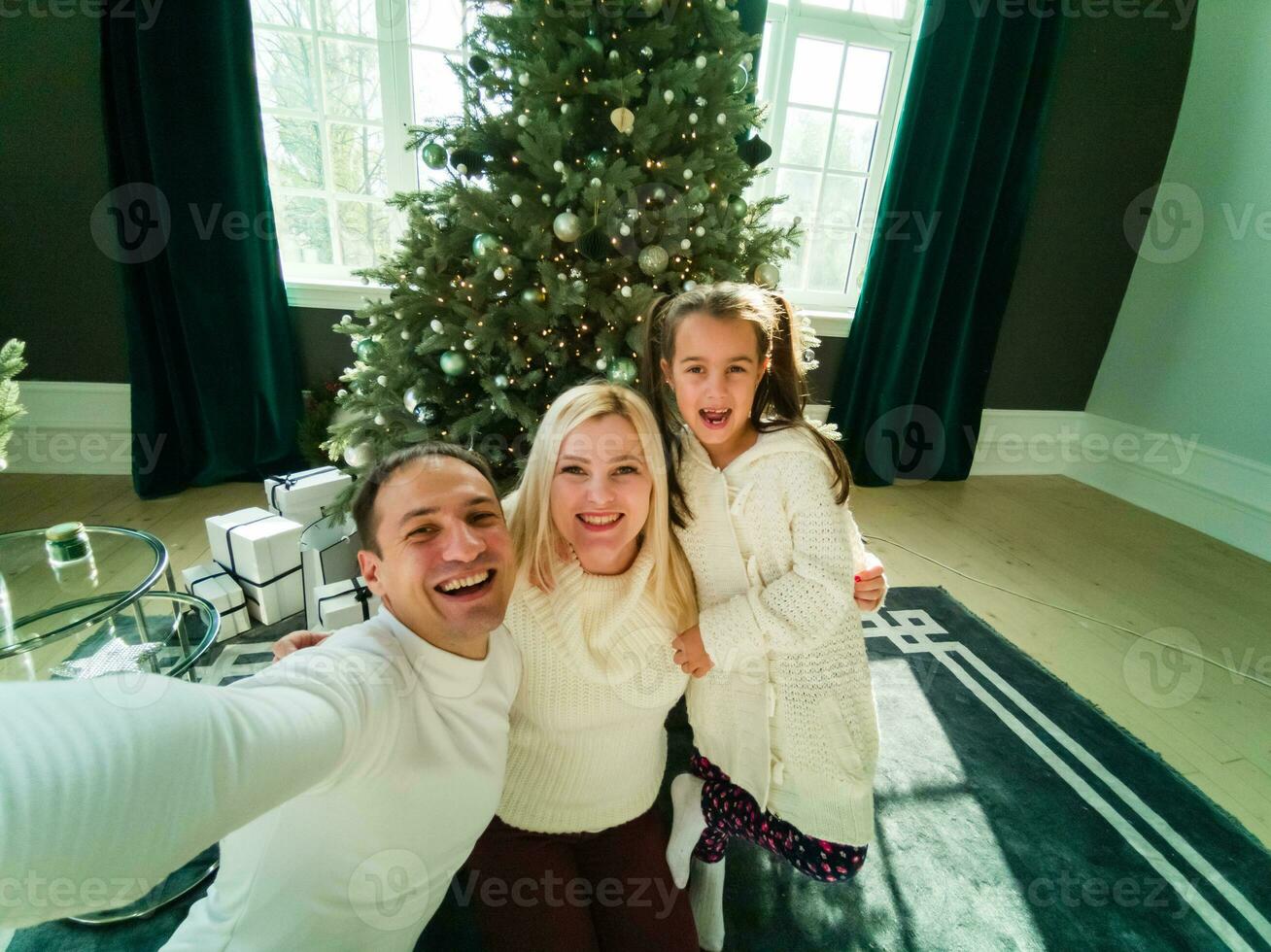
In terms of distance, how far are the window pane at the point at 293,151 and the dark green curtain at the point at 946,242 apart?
9.16ft

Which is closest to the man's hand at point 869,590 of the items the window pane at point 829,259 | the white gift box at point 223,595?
the white gift box at point 223,595

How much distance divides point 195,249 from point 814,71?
10.1ft

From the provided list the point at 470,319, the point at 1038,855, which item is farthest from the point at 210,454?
the point at 1038,855

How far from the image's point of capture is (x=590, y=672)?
0.96m

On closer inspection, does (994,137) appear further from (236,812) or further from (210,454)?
(210,454)

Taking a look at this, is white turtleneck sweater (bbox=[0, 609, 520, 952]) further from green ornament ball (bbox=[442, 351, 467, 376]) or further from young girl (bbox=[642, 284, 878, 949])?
green ornament ball (bbox=[442, 351, 467, 376])

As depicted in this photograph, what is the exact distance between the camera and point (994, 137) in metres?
2.89

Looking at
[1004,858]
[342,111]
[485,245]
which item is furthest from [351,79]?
[1004,858]

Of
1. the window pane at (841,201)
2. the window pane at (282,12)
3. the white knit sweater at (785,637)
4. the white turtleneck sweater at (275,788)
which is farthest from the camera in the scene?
the window pane at (841,201)

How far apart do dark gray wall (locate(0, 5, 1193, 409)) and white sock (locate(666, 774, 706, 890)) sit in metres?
2.60

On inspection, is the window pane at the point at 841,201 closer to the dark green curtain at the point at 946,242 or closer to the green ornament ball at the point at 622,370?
the dark green curtain at the point at 946,242

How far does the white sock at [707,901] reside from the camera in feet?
3.59

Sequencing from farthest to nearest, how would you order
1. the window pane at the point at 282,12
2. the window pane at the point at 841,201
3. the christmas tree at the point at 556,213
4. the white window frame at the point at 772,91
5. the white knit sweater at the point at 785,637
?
1. the window pane at the point at 841,201
2. the white window frame at the point at 772,91
3. the window pane at the point at 282,12
4. the christmas tree at the point at 556,213
5. the white knit sweater at the point at 785,637

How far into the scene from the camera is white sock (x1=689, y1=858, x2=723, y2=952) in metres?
1.10
